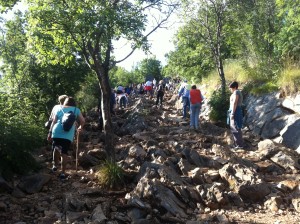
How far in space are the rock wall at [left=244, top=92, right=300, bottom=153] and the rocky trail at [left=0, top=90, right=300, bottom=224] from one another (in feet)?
3.68

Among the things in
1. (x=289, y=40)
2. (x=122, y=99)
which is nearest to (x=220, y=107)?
(x=289, y=40)

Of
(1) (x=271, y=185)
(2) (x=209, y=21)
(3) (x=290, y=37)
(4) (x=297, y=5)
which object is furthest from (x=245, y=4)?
(1) (x=271, y=185)

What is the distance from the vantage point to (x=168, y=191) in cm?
589

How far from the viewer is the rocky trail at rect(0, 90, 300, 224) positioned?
5352 mm

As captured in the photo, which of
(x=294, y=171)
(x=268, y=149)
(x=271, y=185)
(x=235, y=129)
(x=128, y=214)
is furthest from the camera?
(x=235, y=129)

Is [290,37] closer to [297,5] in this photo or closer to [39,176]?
[297,5]

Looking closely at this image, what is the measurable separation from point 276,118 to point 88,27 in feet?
22.5

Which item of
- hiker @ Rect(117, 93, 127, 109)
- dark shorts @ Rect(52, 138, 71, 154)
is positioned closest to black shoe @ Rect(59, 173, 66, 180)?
dark shorts @ Rect(52, 138, 71, 154)

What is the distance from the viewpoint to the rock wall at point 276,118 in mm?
9906

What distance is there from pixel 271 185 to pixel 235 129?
292cm

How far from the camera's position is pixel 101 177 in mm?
6707

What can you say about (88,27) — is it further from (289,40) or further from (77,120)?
(289,40)

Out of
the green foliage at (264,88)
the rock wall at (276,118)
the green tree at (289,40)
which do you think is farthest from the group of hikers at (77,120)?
the green tree at (289,40)

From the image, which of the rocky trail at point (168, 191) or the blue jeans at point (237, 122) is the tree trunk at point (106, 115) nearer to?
the rocky trail at point (168, 191)
